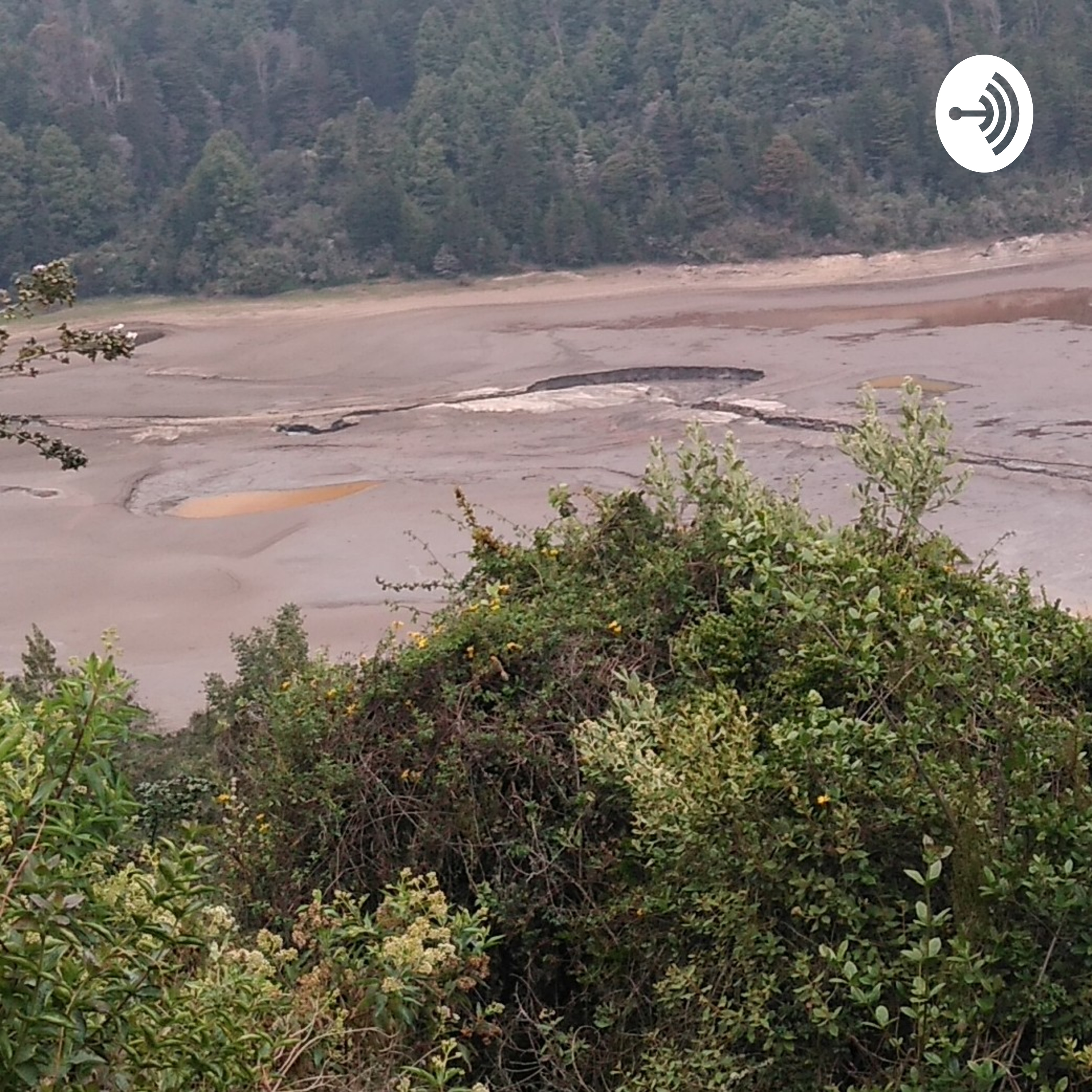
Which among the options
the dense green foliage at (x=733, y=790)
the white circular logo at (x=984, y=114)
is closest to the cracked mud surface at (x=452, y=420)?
the white circular logo at (x=984, y=114)

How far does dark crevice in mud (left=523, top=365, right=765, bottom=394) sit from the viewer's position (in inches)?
798

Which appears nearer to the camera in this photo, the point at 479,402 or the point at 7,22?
the point at 479,402

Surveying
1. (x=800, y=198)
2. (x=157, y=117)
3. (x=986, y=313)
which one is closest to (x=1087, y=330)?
(x=986, y=313)

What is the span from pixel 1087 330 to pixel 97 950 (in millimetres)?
20618

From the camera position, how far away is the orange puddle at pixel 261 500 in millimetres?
16797

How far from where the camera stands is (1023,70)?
3275 centimetres

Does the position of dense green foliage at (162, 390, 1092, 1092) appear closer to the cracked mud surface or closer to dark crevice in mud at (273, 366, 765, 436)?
the cracked mud surface

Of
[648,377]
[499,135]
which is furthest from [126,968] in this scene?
[499,135]

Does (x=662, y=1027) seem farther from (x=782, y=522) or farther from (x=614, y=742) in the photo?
(x=782, y=522)

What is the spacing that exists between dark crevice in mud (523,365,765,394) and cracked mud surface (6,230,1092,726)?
0.15 ft

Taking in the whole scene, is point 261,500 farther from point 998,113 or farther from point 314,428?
point 998,113

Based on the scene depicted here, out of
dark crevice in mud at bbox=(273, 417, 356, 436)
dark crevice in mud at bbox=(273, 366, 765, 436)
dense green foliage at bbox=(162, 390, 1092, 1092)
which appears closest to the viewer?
dense green foliage at bbox=(162, 390, 1092, 1092)

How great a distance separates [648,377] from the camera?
67.3ft

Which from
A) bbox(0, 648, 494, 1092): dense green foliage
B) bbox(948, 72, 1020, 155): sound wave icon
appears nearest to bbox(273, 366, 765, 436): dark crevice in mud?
bbox(948, 72, 1020, 155): sound wave icon
